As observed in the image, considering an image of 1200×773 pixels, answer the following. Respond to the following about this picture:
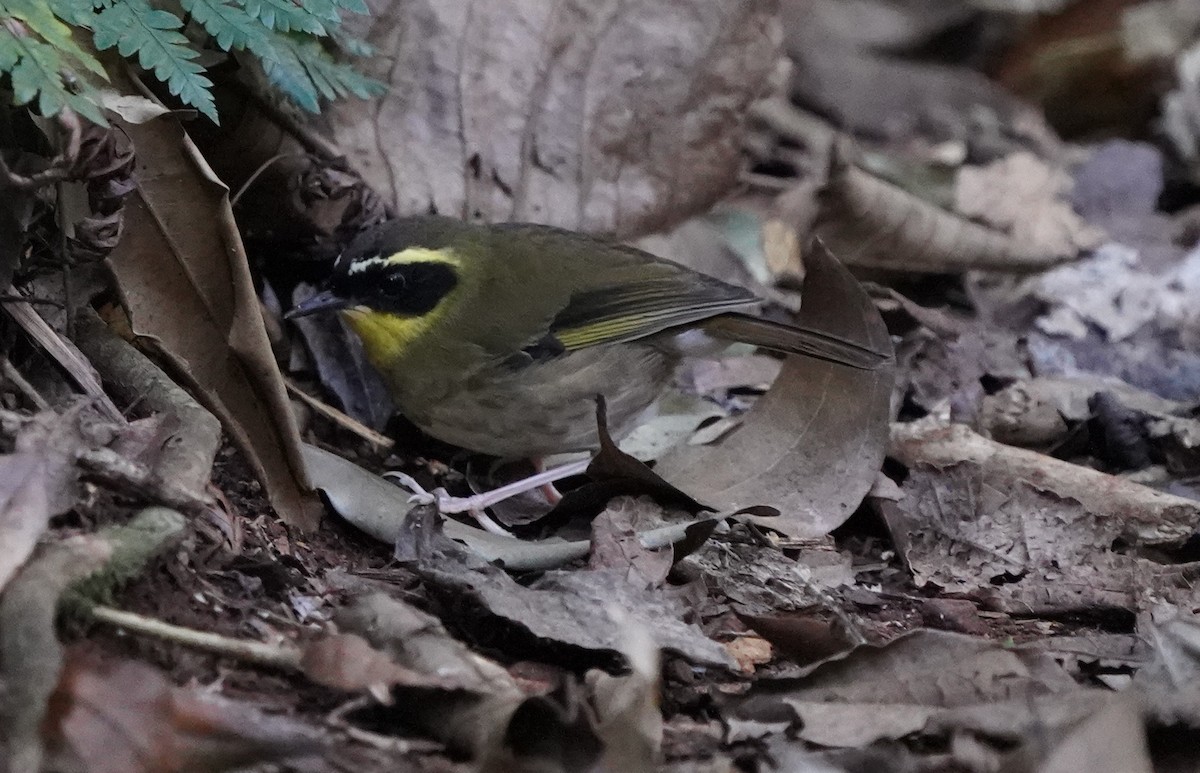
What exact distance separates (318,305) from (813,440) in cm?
173

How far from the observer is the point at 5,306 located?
10.7 feet

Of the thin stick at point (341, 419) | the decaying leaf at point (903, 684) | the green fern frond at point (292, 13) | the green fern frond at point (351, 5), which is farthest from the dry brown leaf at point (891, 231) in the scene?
the decaying leaf at point (903, 684)

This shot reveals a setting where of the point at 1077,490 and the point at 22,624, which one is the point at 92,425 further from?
the point at 1077,490

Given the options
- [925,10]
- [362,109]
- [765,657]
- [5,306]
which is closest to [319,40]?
[362,109]

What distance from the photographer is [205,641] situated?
254 cm

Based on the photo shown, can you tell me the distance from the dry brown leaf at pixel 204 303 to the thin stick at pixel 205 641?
1030 millimetres

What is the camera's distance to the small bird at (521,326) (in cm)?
457

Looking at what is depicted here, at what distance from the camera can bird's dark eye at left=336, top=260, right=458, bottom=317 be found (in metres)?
4.52

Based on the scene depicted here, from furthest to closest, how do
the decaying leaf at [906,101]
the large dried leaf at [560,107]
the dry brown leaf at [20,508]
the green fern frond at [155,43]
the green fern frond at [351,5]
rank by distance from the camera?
1. the decaying leaf at [906,101]
2. the large dried leaf at [560,107]
3. the green fern frond at [351,5]
4. the green fern frond at [155,43]
5. the dry brown leaf at [20,508]

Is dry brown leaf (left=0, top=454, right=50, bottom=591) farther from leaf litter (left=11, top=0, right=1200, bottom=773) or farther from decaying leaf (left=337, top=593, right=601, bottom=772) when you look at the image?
decaying leaf (left=337, top=593, right=601, bottom=772)

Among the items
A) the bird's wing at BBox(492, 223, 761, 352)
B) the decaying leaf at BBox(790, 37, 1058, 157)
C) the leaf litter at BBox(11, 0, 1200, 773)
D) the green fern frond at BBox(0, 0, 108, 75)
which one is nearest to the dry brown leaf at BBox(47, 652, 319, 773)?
the leaf litter at BBox(11, 0, 1200, 773)

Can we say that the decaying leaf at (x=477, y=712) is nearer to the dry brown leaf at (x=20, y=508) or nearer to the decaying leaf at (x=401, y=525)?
the dry brown leaf at (x=20, y=508)

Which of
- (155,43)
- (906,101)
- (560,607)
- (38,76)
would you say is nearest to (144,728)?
(560,607)

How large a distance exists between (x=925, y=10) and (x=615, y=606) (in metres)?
8.28
